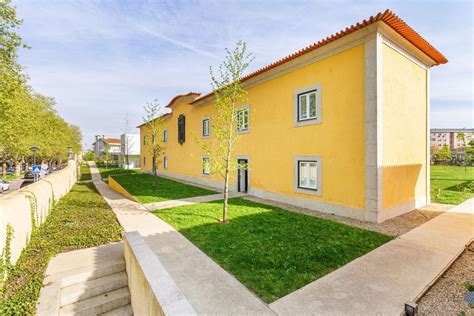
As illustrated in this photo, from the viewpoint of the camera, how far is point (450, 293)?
13.2ft

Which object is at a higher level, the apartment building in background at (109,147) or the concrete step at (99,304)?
the apartment building in background at (109,147)

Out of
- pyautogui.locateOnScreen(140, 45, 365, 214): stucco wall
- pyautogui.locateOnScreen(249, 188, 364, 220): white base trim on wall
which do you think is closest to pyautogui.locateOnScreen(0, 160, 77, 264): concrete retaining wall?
pyautogui.locateOnScreen(140, 45, 365, 214): stucco wall

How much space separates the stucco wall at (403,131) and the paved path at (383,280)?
2.39 m

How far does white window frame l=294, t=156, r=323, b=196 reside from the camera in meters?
9.78

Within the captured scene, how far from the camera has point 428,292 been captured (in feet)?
13.3

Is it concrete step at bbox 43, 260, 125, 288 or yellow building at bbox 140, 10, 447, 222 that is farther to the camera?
yellow building at bbox 140, 10, 447, 222

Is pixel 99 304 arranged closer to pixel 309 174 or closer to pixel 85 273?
pixel 85 273

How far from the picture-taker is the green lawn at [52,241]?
3.90 metres

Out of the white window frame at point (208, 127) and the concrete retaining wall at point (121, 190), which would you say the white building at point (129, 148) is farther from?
the white window frame at point (208, 127)

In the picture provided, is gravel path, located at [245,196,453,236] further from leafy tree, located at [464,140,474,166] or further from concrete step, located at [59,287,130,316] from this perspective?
concrete step, located at [59,287,130,316]

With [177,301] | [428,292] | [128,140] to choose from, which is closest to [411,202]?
[428,292]

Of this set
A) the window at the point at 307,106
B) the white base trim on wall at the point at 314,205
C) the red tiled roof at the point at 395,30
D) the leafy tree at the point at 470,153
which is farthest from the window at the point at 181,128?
the leafy tree at the point at 470,153

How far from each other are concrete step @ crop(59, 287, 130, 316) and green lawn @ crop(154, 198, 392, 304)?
6.60ft

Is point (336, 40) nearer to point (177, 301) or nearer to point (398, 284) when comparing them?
point (398, 284)
